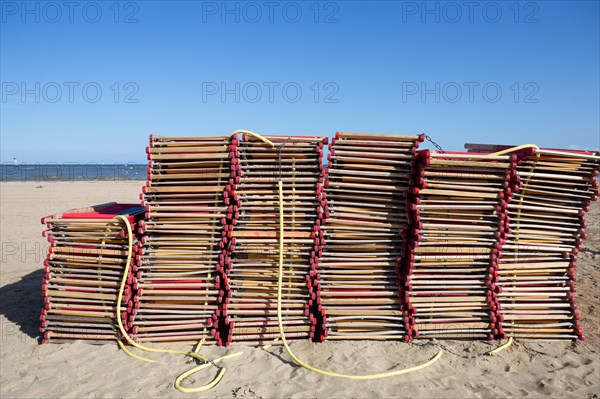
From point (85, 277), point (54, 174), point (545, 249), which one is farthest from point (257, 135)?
point (54, 174)

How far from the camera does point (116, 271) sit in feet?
22.7

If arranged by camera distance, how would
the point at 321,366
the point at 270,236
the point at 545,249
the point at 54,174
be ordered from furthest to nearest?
the point at 54,174 < the point at 545,249 < the point at 270,236 < the point at 321,366

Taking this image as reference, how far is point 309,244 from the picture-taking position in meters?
6.93

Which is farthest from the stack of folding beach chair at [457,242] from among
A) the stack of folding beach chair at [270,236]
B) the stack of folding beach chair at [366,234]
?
the stack of folding beach chair at [270,236]

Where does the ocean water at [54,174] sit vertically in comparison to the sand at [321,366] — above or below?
above

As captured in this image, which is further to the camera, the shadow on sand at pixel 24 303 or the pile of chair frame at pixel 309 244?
the shadow on sand at pixel 24 303

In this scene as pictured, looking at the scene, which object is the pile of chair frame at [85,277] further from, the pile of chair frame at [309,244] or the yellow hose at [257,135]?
the yellow hose at [257,135]

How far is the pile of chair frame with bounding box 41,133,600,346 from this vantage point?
6844 millimetres

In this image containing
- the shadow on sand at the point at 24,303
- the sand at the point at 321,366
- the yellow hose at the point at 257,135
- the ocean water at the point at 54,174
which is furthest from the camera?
the ocean water at the point at 54,174

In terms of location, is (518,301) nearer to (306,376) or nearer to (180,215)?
(306,376)

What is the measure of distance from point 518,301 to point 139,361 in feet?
20.1

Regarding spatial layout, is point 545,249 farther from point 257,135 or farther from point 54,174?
point 54,174

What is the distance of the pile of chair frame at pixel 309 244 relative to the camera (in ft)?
22.5

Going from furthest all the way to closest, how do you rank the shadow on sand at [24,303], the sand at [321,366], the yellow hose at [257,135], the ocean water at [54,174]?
the ocean water at [54,174], the shadow on sand at [24,303], the yellow hose at [257,135], the sand at [321,366]
